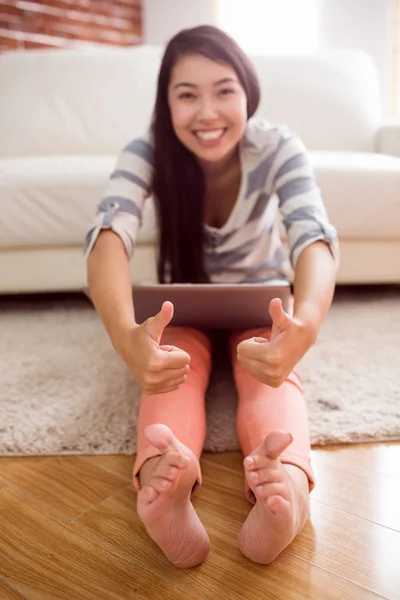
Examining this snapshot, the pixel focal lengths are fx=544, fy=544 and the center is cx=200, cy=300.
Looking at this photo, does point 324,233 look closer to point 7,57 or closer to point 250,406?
point 250,406

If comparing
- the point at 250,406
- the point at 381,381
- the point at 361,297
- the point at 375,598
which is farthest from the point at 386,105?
the point at 375,598

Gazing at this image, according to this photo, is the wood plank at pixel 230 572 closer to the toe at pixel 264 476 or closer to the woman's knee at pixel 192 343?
the toe at pixel 264 476

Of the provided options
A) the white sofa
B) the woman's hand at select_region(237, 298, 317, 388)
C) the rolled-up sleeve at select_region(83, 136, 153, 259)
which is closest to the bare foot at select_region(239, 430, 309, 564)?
the woman's hand at select_region(237, 298, 317, 388)

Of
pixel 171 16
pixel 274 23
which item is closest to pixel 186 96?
pixel 274 23

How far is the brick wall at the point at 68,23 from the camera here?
360 centimetres

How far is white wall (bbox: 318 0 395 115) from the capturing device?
3.43 meters

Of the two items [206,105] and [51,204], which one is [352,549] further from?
[51,204]

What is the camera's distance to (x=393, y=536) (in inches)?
25.1

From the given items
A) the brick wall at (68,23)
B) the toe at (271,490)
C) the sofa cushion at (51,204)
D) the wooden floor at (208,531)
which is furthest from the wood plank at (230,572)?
the brick wall at (68,23)

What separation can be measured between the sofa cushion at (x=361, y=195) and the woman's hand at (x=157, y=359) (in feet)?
3.33

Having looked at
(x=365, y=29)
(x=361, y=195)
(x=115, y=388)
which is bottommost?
(x=115, y=388)

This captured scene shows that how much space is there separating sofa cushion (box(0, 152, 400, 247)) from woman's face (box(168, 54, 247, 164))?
0.56 m

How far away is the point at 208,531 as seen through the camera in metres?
0.65

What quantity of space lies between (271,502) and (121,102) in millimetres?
1836
